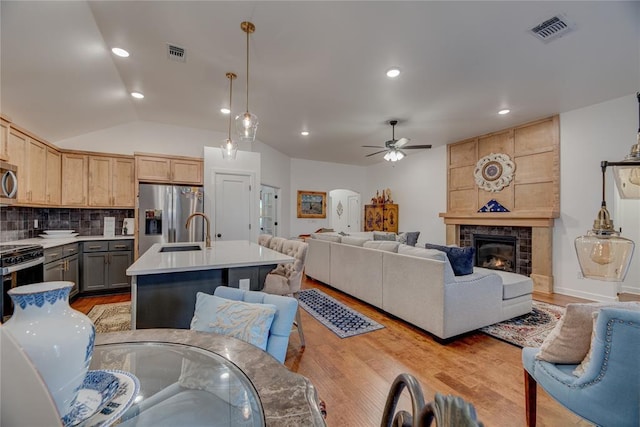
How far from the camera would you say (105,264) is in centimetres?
414

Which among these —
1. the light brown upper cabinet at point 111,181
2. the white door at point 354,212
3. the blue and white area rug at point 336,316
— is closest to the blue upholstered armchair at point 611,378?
the blue and white area rug at point 336,316

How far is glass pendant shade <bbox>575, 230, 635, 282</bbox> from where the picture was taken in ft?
3.23

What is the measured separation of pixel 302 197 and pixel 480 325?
5.33m

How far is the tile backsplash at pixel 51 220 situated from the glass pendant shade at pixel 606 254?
5.45 metres

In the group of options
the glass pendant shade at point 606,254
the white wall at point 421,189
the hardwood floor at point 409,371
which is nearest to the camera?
the glass pendant shade at point 606,254

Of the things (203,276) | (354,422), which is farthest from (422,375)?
(203,276)

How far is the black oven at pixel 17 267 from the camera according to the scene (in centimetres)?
262

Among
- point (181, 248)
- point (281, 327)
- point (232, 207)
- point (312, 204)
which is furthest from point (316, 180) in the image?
point (281, 327)

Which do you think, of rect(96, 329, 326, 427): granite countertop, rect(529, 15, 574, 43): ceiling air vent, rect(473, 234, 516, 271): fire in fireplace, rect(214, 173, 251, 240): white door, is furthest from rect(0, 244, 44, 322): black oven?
rect(473, 234, 516, 271): fire in fireplace

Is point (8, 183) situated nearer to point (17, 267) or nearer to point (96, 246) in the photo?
point (17, 267)

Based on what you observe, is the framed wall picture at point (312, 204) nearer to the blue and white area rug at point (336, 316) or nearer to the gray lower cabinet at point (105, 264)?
the blue and white area rug at point (336, 316)

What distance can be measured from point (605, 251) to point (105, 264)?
5333mm

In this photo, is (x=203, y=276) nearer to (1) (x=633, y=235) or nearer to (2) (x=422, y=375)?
(2) (x=422, y=375)

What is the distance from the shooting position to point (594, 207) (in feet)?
13.1
